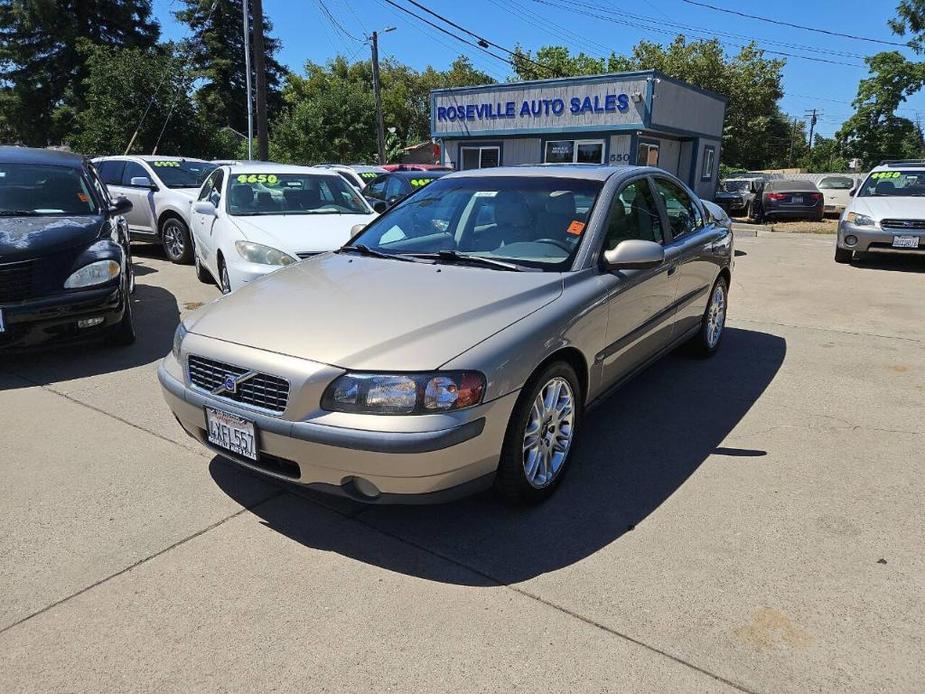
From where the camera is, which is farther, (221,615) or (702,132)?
(702,132)

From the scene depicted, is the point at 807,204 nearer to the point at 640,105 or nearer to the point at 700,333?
the point at 640,105

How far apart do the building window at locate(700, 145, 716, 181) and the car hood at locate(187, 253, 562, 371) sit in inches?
907

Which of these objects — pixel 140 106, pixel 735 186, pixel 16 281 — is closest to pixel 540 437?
pixel 16 281

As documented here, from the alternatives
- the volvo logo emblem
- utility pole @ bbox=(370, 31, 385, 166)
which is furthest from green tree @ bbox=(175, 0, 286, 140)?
the volvo logo emblem

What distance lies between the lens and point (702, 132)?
75.9 ft

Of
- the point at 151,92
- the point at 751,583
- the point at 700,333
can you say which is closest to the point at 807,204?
the point at 700,333

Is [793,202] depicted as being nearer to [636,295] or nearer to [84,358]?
[636,295]

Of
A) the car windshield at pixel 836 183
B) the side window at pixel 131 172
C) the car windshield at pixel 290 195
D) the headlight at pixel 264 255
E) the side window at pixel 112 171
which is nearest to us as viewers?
the headlight at pixel 264 255

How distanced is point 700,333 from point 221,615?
14.1 ft

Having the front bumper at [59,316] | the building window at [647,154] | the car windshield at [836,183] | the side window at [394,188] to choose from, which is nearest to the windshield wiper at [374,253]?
the front bumper at [59,316]

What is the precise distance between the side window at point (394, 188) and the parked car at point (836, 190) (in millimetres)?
17030

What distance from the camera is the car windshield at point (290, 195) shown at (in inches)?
293

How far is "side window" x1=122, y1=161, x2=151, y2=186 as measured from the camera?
10.7 meters

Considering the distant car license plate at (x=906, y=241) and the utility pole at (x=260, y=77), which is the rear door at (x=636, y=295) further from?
the utility pole at (x=260, y=77)
